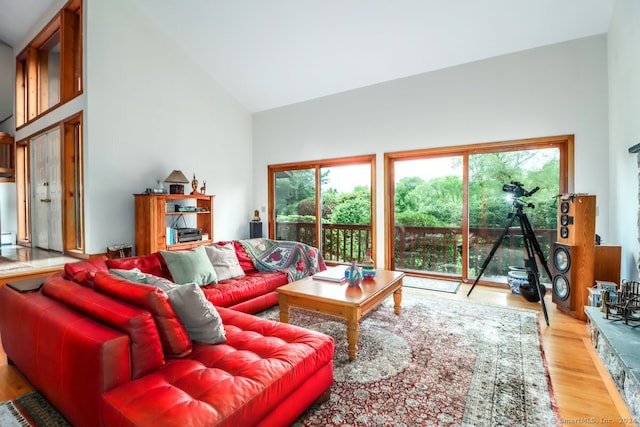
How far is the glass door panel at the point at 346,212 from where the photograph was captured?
17.2ft

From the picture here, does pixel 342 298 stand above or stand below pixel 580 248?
below

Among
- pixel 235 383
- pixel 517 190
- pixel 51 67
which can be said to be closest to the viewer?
pixel 235 383

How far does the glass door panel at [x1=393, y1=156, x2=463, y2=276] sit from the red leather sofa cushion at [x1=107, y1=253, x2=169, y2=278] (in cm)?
348

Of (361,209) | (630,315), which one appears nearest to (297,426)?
(630,315)

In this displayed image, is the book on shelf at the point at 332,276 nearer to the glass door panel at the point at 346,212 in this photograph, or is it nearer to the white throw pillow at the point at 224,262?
the white throw pillow at the point at 224,262

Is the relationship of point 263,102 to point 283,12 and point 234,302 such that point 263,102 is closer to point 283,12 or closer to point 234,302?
point 283,12

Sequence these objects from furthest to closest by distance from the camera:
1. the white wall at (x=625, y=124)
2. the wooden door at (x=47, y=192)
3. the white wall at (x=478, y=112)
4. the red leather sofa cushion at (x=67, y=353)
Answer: the wooden door at (x=47, y=192)
the white wall at (x=478, y=112)
the white wall at (x=625, y=124)
the red leather sofa cushion at (x=67, y=353)

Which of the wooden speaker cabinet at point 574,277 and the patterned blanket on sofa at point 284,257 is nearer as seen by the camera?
the wooden speaker cabinet at point 574,277

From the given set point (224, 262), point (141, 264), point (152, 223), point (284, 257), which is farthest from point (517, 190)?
point (152, 223)

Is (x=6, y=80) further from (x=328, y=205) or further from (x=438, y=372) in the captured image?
(x=438, y=372)

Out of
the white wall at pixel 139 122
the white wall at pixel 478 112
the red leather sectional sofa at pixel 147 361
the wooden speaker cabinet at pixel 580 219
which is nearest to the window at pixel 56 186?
the white wall at pixel 139 122

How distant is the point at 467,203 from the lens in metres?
4.37

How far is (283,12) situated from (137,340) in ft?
13.5

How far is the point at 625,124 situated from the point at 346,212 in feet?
11.9
